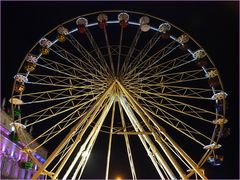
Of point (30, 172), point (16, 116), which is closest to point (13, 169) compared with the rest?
point (30, 172)

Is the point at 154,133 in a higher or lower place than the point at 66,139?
higher

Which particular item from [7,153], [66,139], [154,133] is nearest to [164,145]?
[154,133]

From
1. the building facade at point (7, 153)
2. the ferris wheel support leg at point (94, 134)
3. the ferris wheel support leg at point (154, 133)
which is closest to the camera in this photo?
the ferris wheel support leg at point (154, 133)

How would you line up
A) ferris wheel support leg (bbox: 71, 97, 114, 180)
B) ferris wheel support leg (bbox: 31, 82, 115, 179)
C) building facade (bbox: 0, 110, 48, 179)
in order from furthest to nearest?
building facade (bbox: 0, 110, 48, 179) < ferris wheel support leg (bbox: 71, 97, 114, 180) < ferris wheel support leg (bbox: 31, 82, 115, 179)

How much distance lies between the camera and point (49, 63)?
653 inches

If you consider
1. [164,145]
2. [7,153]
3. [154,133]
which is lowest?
[7,153]

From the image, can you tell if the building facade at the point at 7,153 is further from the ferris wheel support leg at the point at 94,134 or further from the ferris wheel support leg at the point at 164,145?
the ferris wheel support leg at the point at 164,145

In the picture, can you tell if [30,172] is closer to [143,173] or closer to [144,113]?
[143,173]

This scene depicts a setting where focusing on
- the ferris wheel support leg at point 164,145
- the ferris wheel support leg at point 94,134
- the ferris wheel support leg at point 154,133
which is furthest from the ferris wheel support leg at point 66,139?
the ferris wheel support leg at point 94,134

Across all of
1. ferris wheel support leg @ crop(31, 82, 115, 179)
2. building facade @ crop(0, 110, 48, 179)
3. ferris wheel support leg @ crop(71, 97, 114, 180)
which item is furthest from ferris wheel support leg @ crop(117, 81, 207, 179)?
building facade @ crop(0, 110, 48, 179)

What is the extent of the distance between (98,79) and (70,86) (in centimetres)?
137

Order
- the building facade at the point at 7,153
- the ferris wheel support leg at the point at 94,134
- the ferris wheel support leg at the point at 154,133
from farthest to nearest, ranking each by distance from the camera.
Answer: the building facade at the point at 7,153 → the ferris wheel support leg at the point at 94,134 → the ferris wheel support leg at the point at 154,133

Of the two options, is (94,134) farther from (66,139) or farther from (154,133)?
(154,133)

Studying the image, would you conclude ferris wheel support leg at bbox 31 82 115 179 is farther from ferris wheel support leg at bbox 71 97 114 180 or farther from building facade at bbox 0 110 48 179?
building facade at bbox 0 110 48 179
